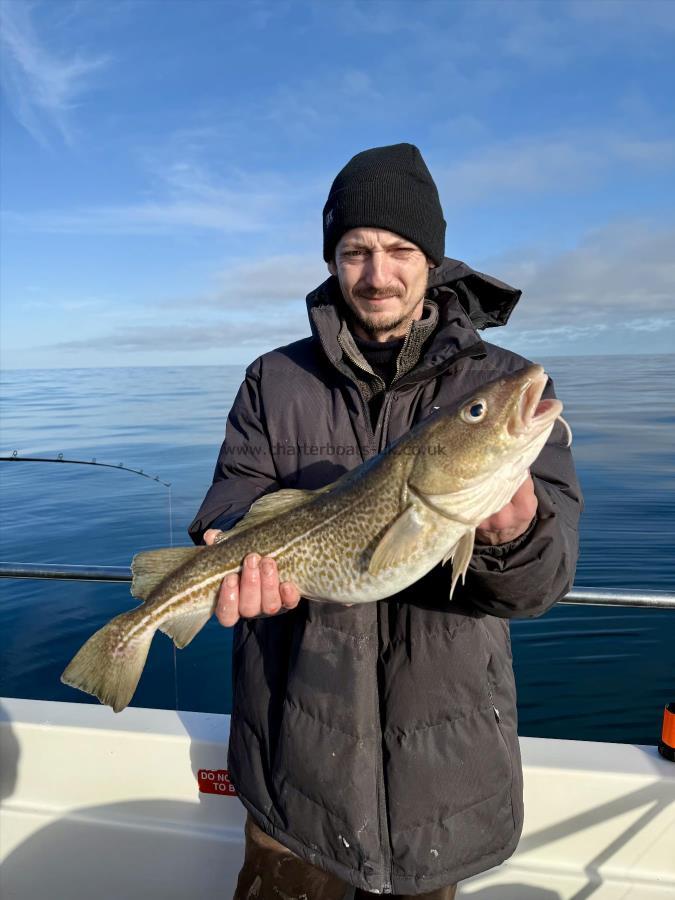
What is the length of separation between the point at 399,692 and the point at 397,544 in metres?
0.61

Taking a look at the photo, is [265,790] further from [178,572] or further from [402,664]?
[178,572]

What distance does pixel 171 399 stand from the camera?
134 feet

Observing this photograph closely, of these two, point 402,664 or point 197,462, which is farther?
point 197,462

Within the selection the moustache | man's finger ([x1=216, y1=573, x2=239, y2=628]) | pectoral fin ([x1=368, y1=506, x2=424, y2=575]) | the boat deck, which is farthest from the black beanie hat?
the boat deck

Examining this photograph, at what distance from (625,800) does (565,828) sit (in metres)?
0.33

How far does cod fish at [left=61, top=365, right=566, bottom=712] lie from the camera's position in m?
2.25

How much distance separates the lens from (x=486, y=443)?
7.52 feet

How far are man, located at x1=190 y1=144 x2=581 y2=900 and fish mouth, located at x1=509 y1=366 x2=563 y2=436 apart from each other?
0.21 m

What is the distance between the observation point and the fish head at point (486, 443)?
7.27 feet

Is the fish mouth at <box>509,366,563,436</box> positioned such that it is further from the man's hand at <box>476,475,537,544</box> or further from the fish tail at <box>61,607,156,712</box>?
the fish tail at <box>61,607,156,712</box>

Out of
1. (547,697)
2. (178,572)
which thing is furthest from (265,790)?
(547,697)

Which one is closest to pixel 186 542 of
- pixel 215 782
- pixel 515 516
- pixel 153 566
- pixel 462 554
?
pixel 215 782

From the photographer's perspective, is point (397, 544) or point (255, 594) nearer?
point (397, 544)

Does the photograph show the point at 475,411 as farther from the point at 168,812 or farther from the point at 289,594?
the point at 168,812
